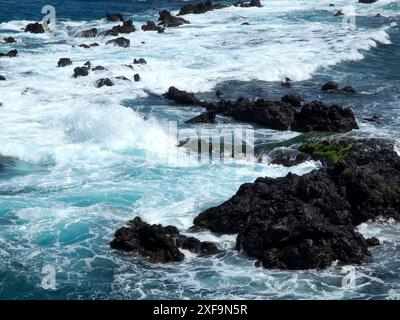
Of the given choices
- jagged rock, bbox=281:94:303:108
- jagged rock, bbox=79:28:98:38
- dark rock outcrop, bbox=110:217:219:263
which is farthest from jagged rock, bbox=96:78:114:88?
dark rock outcrop, bbox=110:217:219:263

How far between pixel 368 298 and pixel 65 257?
7467mm

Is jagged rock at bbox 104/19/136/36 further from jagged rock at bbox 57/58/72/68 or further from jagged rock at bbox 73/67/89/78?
jagged rock at bbox 73/67/89/78

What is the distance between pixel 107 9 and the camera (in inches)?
A: 2464

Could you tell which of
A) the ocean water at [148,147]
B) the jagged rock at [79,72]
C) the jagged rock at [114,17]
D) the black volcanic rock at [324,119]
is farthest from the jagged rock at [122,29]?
the black volcanic rock at [324,119]

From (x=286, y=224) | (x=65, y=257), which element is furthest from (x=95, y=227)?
(x=286, y=224)

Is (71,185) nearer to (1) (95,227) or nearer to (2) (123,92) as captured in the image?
(1) (95,227)

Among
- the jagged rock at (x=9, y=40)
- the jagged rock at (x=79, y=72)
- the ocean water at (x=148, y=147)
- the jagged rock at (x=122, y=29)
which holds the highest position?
the jagged rock at (x=122, y=29)

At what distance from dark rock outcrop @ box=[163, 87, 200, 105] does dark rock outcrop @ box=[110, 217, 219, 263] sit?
47.0 ft

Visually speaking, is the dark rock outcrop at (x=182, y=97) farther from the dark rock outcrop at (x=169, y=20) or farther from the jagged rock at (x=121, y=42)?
the dark rock outcrop at (x=169, y=20)
